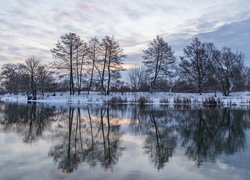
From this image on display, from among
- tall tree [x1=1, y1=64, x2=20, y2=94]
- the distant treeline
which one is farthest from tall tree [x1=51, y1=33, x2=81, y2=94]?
tall tree [x1=1, y1=64, x2=20, y2=94]

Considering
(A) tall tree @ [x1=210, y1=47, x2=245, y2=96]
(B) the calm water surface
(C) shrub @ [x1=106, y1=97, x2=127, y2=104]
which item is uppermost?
(A) tall tree @ [x1=210, y1=47, x2=245, y2=96]

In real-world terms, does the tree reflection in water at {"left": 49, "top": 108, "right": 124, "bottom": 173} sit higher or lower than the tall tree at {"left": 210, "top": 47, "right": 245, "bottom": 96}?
lower

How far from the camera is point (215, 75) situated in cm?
5931

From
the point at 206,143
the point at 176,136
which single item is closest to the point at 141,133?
the point at 176,136

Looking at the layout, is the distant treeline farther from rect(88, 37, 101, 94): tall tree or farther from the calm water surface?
the calm water surface

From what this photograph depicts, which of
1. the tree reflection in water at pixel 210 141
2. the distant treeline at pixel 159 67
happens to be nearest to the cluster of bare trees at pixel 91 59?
the distant treeline at pixel 159 67

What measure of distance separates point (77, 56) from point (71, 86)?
5386 millimetres

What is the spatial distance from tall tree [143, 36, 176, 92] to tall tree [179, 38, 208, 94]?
308 cm

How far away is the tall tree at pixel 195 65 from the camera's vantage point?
58219 millimetres

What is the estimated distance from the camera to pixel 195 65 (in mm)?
58719

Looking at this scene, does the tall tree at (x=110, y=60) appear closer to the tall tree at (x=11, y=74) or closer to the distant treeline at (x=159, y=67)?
the distant treeline at (x=159, y=67)

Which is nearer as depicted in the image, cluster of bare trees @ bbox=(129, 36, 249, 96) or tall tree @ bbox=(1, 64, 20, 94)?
cluster of bare trees @ bbox=(129, 36, 249, 96)

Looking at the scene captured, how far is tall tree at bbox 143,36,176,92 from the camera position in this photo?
57.7 meters

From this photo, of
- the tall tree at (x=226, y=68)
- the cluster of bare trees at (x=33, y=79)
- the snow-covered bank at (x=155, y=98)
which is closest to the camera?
the snow-covered bank at (x=155, y=98)
